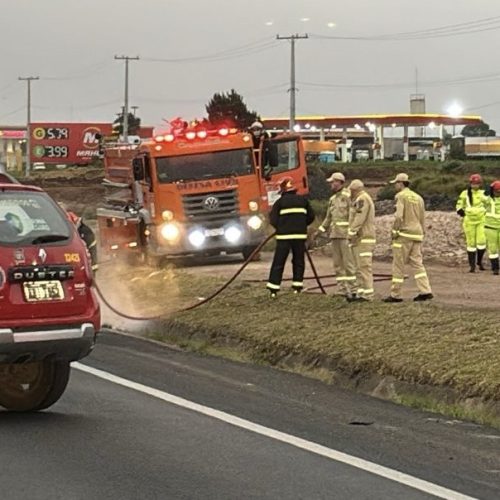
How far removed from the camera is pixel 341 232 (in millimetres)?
15977

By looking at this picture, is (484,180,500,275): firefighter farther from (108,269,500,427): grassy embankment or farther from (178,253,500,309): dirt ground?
(108,269,500,427): grassy embankment

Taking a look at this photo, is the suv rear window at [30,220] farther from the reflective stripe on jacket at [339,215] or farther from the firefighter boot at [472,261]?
the firefighter boot at [472,261]

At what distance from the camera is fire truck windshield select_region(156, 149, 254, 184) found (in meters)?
23.7

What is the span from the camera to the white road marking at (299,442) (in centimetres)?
664

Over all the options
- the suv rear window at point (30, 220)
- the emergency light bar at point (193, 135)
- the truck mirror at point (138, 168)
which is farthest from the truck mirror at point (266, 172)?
the suv rear window at point (30, 220)

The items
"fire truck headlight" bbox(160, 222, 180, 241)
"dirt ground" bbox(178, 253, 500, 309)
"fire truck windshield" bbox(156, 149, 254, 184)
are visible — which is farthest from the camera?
"fire truck windshield" bbox(156, 149, 254, 184)

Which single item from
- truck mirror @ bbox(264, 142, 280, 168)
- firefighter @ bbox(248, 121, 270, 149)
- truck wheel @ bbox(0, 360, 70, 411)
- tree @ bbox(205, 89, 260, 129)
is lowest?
truck wheel @ bbox(0, 360, 70, 411)

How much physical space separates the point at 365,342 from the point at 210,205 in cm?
1252

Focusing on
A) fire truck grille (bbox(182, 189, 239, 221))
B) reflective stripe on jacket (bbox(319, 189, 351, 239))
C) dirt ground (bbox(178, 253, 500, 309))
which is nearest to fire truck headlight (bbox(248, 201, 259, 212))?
fire truck grille (bbox(182, 189, 239, 221))

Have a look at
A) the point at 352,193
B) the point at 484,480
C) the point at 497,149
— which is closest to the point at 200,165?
the point at 352,193

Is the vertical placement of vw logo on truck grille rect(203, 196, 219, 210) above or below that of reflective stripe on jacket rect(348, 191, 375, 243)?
above

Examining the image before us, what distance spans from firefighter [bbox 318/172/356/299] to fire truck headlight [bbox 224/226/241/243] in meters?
7.75

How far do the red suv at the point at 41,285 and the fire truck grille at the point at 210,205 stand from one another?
14.9 m

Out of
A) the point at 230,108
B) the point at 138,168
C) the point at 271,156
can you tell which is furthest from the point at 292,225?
the point at 230,108
